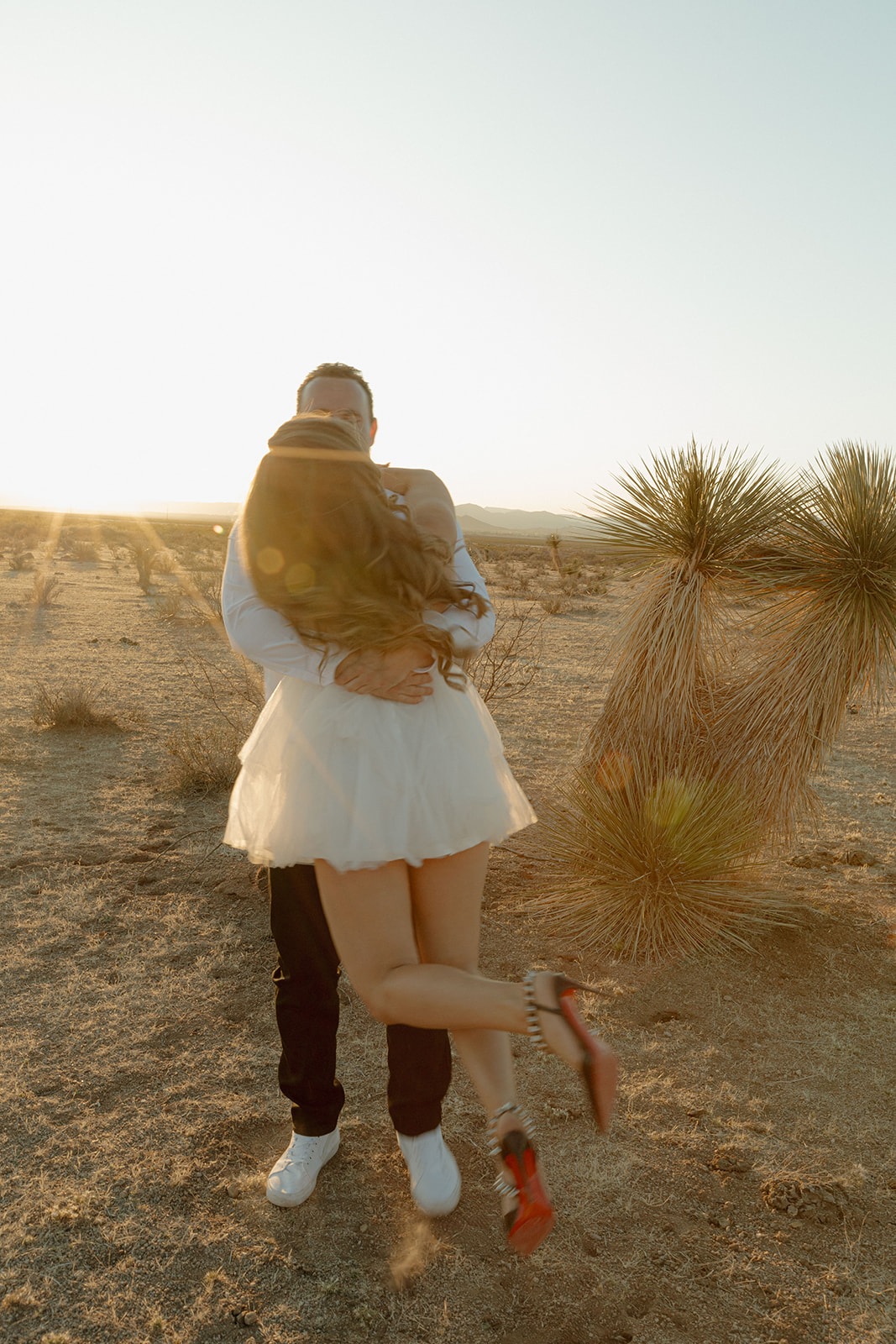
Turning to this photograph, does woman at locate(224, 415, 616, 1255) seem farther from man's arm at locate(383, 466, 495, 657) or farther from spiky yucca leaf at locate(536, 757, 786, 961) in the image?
spiky yucca leaf at locate(536, 757, 786, 961)

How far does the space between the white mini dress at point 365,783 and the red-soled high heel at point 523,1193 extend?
62cm

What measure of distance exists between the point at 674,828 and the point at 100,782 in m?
4.09

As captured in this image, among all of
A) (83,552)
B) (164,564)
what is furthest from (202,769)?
(83,552)

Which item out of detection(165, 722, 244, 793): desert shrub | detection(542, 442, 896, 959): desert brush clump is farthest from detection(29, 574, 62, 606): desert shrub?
detection(542, 442, 896, 959): desert brush clump

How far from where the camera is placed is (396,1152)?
97.7 inches

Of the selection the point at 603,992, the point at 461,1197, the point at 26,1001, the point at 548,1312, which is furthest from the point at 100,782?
the point at 548,1312

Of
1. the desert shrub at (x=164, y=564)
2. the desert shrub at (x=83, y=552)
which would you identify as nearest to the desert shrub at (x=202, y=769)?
the desert shrub at (x=164, y=564)

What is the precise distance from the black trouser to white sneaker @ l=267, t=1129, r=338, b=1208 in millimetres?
30

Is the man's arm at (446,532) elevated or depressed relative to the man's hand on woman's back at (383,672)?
elevated

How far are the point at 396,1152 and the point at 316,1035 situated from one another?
0.50 metres

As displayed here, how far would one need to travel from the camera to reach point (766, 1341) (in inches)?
72.6

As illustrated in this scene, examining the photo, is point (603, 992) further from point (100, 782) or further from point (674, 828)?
point (100, 782)

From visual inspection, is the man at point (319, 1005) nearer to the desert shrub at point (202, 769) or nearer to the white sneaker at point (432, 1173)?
the white sneaker at point (432, 1173)

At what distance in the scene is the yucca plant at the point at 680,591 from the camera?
13.2 ft
